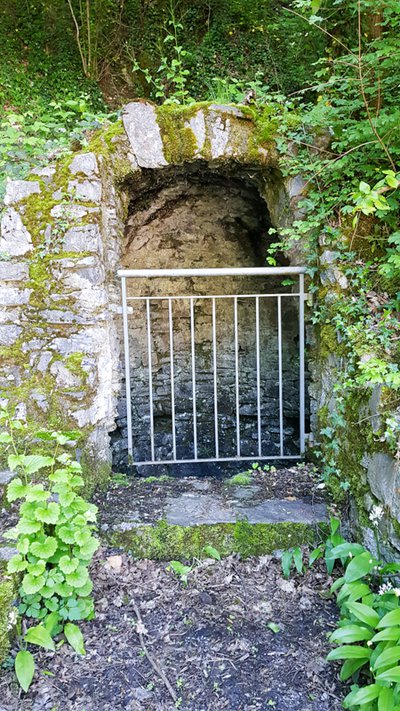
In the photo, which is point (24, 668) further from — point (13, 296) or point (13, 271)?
point (13, 271)

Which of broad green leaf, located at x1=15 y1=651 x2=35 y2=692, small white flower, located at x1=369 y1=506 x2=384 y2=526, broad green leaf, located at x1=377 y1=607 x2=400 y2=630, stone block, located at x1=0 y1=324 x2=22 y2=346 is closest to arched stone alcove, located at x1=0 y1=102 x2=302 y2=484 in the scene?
stone block, located at x1=0 y1=324 x2=22 y2=346

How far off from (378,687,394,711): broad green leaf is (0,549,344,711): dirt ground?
31 centimetres

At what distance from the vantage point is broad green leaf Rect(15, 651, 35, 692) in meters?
1.48

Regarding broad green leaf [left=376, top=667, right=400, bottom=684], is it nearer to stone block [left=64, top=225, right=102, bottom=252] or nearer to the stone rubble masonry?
the stone rubble masonry

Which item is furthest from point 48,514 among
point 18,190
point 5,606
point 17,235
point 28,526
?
point 18,190

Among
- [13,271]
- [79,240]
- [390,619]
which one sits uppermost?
[79,240]

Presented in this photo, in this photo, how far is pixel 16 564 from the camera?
62.9 inches

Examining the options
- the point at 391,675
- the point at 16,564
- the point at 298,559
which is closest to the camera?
the point at 391,675

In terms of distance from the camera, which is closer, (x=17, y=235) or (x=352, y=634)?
(x=352, y=634)

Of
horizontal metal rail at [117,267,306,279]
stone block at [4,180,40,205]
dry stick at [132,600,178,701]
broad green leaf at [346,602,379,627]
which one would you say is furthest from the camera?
horizontal metal rail at [117,267,306,279]

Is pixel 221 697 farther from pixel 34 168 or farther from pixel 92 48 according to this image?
pixel 92 48

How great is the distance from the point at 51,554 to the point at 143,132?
94.8 inches

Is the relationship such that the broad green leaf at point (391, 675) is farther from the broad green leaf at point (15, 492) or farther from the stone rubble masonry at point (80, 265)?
the stone rubble masonry at point (80, 265)

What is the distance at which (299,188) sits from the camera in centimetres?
276
